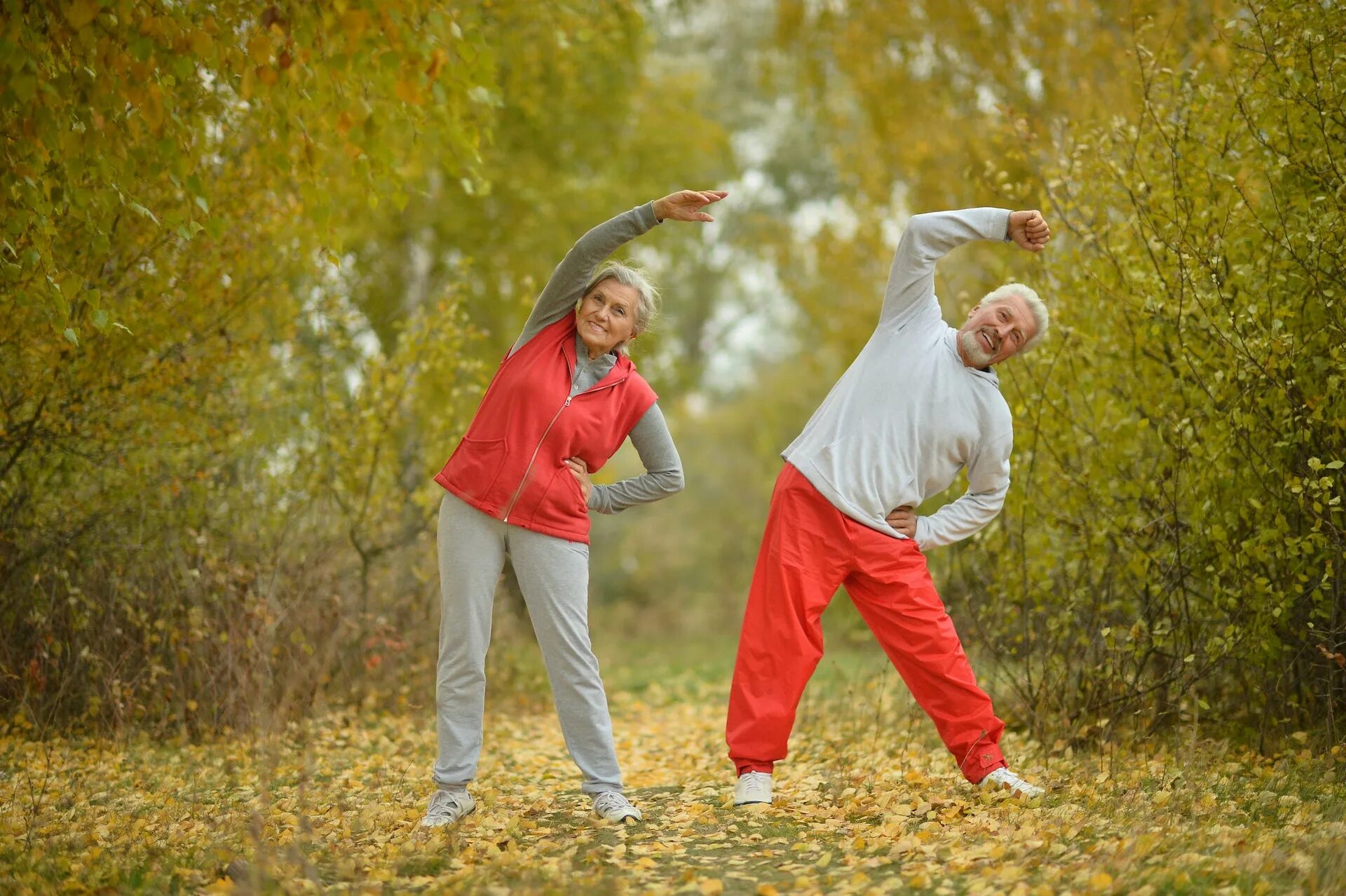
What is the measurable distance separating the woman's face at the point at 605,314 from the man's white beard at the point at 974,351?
1146 mm

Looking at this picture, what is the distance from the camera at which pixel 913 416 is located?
4121mm

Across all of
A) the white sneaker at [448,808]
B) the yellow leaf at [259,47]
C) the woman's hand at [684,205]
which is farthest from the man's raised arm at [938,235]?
the white sneaker at [448,808]

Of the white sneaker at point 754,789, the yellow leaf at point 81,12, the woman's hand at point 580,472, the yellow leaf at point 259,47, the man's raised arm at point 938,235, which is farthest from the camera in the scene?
the white sneaker at point 754,789

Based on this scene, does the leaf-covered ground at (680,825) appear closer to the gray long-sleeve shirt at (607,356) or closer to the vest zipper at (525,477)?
the vest zipper at (525,477)

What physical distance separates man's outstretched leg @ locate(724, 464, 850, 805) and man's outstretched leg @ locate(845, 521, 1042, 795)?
5.1 inches

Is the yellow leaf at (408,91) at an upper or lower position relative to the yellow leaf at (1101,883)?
upper

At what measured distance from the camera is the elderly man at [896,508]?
13.4 feet

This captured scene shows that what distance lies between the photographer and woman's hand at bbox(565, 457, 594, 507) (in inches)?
155

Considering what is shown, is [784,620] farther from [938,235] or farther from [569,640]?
[938,235]

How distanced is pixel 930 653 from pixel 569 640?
4.03 ft

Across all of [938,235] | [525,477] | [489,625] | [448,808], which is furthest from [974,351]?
[448,808]

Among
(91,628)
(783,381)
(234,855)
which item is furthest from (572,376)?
(783,381)

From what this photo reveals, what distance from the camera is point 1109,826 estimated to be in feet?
12.2

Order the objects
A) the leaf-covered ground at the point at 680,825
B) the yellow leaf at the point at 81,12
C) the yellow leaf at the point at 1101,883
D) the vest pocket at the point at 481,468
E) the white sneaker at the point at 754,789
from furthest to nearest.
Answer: the white sneaker at the point at 754,789 < the vest pocket at the point at 481,468 < the yellow leaf at the point at 81,12 < the leaf-covered ground at the point at 680,825 < the yellow leaf at the point at 1101,883
